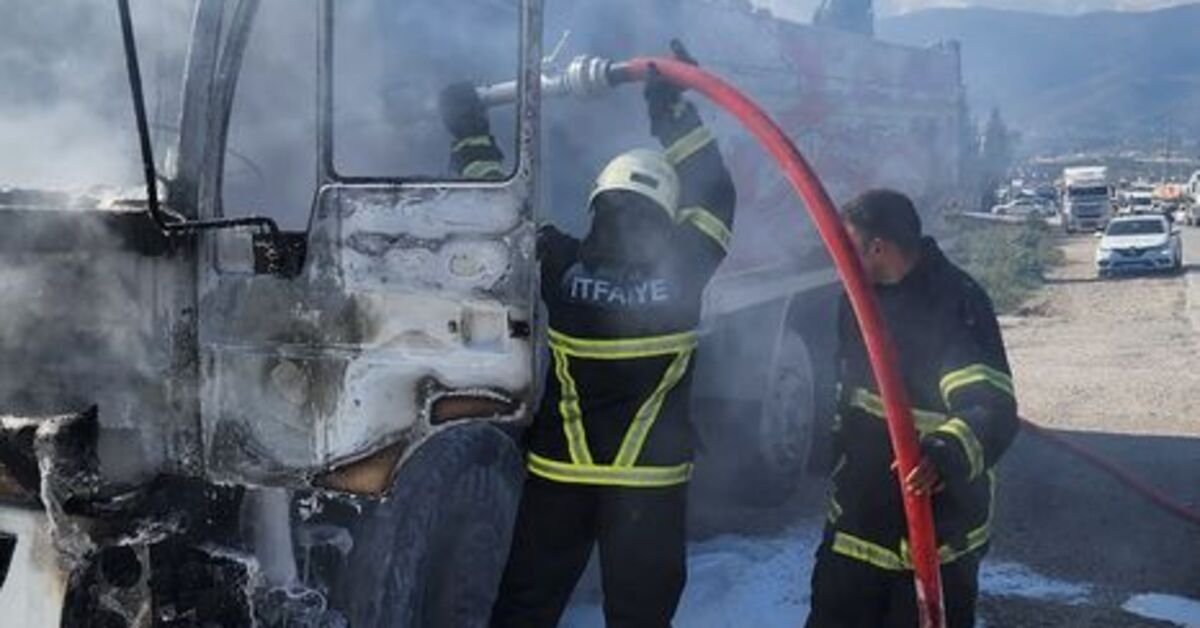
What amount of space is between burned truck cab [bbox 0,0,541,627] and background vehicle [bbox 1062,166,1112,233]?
132ft

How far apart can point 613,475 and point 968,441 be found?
990 mm

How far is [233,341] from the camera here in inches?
118

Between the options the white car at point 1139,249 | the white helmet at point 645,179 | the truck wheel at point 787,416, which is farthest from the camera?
the white car at point 1139,249

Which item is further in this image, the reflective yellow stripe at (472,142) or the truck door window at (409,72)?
the reflective yellow stripe at (472,142)

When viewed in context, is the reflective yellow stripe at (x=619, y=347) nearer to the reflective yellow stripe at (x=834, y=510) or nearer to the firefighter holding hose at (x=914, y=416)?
the firefighter holding hose at (x=914, y=416)

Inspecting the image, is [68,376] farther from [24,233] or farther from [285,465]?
[285,465]

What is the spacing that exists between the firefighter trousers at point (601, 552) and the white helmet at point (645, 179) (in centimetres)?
81

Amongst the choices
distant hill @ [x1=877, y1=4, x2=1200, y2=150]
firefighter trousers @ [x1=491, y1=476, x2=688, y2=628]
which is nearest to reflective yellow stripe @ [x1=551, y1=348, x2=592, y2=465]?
firefighter trousers @ [x1=491, y1=476, x2=688, y2=628]

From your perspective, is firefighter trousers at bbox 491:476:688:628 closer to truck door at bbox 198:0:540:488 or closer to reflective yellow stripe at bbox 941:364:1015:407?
truck door at bbox 198:0:540:488

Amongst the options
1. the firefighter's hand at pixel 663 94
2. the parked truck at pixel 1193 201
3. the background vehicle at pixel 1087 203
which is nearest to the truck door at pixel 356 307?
the firefighter's hand at pixel 663 94

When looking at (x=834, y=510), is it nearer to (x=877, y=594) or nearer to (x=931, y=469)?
(x=877, y=594)

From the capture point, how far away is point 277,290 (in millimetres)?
2992

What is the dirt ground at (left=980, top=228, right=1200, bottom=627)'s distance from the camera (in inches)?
211

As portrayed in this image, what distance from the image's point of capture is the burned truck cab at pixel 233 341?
9.53 feet
